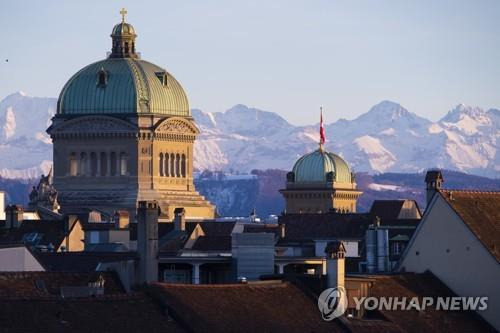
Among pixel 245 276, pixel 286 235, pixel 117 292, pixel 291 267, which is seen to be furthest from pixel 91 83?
pixel 117 292

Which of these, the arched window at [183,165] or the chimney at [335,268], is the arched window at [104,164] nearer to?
the arched window at [183,165]

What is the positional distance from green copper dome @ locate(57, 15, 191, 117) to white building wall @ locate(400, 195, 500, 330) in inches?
3863

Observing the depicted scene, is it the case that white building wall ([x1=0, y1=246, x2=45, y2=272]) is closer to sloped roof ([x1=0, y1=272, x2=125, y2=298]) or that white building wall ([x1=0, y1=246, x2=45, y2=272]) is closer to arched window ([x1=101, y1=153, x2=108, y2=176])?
sloped roof ([x1=0, y1=272, x2=125, y2=298])

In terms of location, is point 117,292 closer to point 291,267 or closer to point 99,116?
point 291,267

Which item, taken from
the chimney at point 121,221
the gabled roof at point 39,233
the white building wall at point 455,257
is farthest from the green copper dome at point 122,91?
the white building wall at point 455,257

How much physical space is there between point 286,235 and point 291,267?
3706cm

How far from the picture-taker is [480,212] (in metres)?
85.9

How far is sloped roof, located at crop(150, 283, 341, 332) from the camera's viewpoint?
72.0 m

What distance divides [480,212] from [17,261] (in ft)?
51.0

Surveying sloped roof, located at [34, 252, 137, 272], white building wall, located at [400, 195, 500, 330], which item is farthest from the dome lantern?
white building wall, located at [400, 195, 500, 330]

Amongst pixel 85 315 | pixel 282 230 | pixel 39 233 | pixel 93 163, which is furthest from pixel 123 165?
pixel 85 315

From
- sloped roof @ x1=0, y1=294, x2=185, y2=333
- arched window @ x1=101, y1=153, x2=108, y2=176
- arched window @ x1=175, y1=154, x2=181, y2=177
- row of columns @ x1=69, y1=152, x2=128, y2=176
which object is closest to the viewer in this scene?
sloped roof @ x1=0, y1=294, x2=185, y2=333

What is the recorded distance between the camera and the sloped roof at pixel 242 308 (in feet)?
236

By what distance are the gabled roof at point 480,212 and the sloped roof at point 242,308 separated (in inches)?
300
